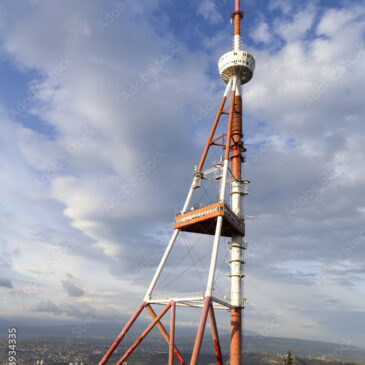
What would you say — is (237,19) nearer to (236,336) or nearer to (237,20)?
(237,20)

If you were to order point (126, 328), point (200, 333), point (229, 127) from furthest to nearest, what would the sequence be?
point (229, 127), point (126, 328), point (200, 333)

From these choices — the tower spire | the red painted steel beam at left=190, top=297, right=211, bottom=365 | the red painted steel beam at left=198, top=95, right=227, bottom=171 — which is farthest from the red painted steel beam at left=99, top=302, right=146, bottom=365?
the tower spire

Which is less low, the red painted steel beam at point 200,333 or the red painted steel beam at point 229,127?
the red painted steel beam at point 229,127

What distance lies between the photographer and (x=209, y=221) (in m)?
46.5

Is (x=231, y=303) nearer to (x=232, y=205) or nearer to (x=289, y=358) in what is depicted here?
(x=232, y=205)

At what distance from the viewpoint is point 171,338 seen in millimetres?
39031

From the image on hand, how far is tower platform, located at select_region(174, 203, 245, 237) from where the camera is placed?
4459 centimetres

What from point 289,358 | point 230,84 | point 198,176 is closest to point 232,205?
point 198,176

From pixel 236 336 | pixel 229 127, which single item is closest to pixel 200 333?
pixel 236 336

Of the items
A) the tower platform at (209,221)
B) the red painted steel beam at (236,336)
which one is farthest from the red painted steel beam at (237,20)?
the red painted steel beam at (236,336)

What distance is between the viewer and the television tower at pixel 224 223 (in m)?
40.8

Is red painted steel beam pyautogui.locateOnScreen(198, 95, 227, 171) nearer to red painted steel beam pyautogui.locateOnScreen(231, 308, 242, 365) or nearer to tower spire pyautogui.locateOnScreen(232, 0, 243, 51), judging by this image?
tower spire pyautogui.locateOnScreen(232, 0, 243, 51)

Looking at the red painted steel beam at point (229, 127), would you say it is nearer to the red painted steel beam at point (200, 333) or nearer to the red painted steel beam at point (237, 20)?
the red painted steel beam at point (237, 20)

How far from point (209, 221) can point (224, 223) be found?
2241 mm
